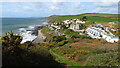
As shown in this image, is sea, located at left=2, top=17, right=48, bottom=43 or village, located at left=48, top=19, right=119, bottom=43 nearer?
village, located at left=48, top=19, right=119, bottom=43

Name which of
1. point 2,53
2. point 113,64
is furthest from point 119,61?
point 2,53

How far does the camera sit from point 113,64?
10000mm

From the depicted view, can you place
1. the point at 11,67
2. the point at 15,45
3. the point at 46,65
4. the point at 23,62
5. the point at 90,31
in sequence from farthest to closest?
the point at 90,31 → the point at 46,65 → the point at 15,45 → the point at 23,62 → the point at 11,67

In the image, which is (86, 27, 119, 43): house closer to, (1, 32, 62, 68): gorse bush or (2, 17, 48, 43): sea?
(2, 17, 48, 43): sea

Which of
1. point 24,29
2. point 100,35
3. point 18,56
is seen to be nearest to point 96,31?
point 100,35

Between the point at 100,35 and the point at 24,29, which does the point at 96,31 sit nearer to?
the point at 100,35

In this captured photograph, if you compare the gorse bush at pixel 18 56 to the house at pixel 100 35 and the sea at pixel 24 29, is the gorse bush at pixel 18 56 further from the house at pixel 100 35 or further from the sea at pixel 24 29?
the house at pixel 100 35

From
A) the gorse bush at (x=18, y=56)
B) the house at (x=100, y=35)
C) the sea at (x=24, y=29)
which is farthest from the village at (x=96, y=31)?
the gorse bush at (x=18, y=56)

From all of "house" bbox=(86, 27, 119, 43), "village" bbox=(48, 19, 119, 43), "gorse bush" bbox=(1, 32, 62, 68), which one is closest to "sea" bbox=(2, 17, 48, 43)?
"village" bbox=(48, 19, 119, 43)

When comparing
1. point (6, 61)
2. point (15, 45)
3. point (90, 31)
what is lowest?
point (90, 31)

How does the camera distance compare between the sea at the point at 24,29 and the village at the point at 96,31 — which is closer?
the village at the point at 96,31

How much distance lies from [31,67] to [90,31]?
34395 millimetres

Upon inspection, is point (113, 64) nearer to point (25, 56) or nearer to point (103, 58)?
point (103, 58)

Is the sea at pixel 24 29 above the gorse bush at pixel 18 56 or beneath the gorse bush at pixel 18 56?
beneath
